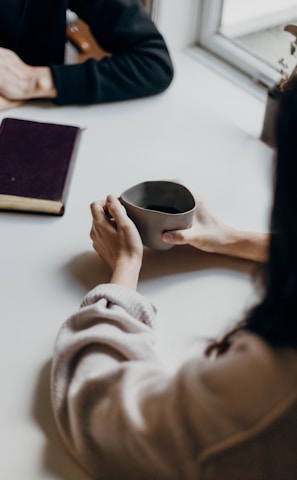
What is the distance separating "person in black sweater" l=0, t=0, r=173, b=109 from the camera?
1.30 meters

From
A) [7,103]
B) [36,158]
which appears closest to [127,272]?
[36,158]

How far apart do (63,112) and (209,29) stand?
1.73ft

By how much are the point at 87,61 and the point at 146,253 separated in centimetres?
51

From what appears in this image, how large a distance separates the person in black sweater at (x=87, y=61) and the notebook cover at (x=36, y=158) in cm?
13

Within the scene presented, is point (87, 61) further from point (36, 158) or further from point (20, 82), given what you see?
point (36, 158)

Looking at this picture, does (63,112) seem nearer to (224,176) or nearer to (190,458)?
(224,176)

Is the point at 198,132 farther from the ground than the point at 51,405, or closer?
farther from the ground

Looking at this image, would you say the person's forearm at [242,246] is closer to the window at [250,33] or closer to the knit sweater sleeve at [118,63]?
the knit sweater sleeve at [118,63]

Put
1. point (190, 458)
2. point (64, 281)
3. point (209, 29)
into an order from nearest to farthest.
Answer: point (190, 458) → point (64, 281) → point (209, 29)

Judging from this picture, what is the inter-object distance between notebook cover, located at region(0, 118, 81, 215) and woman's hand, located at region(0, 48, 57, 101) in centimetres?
11

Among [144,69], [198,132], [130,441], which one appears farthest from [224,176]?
[130,441]

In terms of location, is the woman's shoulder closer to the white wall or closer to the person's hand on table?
the person's hand on table

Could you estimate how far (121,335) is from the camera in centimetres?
79

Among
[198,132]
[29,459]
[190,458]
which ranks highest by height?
[198,132]
